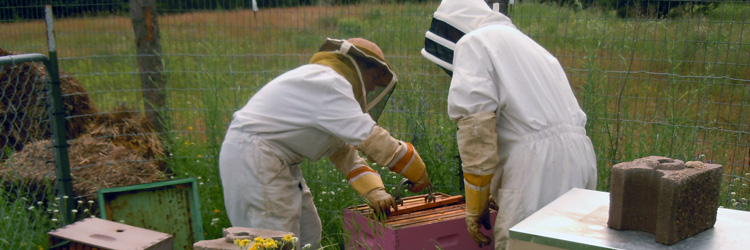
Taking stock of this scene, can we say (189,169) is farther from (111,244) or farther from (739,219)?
(739,219)

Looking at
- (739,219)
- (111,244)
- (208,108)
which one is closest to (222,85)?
(208,108)

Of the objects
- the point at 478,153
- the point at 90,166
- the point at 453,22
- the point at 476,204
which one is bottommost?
the point at 90,166

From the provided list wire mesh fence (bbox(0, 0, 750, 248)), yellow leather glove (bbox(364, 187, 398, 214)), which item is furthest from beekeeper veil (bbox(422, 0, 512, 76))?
wire mesh fence (bbox(0, 0, 750, 248))

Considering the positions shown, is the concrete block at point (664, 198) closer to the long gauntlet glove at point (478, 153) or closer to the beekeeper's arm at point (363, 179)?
the long gauntlet glove at point (478, 153)

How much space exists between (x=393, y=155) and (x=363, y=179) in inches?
16.2

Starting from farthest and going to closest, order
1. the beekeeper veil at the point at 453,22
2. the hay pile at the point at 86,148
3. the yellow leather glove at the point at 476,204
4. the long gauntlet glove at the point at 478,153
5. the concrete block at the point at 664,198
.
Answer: the hay pile at the point at 86,148 < the beekeeper veil at the point at 453,22 < the yellow leather glove at the point at 476,204 < the long gauntlet glove at the point at 478,153 < the concrete block at the point at 664,198

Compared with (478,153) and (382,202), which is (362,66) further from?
(478,153)

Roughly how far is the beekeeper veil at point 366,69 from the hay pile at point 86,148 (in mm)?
2030

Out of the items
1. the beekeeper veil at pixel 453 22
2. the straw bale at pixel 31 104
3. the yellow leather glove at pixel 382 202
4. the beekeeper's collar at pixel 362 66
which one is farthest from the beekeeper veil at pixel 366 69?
the straw bale at pixel 31 104

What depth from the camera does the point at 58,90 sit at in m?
4.14

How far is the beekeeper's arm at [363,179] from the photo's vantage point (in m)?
3.52

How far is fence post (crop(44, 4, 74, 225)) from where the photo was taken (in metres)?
4.11

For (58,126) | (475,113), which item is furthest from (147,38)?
(475,113)

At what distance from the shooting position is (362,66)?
368cm
